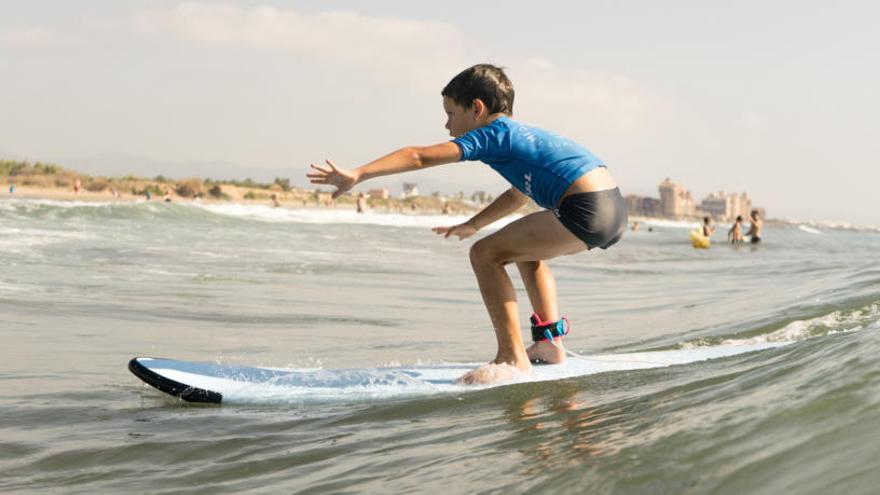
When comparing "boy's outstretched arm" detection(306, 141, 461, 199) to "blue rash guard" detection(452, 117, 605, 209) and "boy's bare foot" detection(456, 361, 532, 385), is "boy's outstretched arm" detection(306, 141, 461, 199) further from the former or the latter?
"boy's bare foot" detection(456, 361, 532, 385)

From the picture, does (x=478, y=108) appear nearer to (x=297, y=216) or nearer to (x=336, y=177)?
(x=336, y=177)

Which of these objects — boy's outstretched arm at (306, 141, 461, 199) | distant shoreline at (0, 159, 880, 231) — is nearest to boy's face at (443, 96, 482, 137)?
boy's outstretched arm at (306, 141, 461, 199)

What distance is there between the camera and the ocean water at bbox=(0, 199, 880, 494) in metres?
2.38

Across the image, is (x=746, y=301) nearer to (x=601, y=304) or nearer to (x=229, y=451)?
(x=601, y=304)

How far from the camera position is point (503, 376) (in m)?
4.33

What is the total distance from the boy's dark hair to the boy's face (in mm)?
24

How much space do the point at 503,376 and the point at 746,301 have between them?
5178mm

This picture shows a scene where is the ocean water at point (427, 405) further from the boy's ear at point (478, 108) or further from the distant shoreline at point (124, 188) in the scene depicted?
the distant shoreline at point (124, 188)

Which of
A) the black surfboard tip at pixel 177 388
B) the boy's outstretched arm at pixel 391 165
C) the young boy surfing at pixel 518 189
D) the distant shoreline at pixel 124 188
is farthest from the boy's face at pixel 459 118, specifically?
the distant shoreline at pixel 124 188

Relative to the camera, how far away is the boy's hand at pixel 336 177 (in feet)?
12.5

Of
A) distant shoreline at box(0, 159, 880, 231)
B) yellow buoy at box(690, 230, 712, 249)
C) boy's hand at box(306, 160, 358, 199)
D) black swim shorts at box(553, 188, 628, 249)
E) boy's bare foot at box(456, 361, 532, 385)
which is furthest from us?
distant shoreline at box(0, 159, 880, 231)

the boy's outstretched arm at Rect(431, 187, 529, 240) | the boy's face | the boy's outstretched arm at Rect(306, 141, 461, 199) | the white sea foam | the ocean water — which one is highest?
the boy's face

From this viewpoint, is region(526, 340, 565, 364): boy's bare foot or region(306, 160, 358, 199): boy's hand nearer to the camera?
region(306, 160, 358, 199): boy's hand

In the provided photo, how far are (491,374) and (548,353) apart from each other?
63cm
